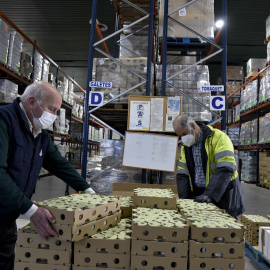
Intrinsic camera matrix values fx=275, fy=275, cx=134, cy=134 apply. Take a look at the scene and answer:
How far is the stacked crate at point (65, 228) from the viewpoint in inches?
69.3

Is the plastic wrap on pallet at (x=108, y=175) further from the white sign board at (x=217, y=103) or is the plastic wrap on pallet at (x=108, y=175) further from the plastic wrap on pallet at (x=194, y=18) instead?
the plastic wrap on pallet at (x=194, y=18)

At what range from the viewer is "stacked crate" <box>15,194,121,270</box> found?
1.76 m

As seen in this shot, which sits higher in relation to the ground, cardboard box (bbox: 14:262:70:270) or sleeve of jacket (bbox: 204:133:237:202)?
sleeve of jacket (bbox: 204:133:237:202)

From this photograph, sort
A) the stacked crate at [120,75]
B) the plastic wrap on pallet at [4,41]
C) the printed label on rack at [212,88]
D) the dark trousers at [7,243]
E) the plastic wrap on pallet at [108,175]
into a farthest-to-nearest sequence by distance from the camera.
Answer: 1. the plastic wrap on pallet at [4,41]
2. the plastic wrap on pallet at [108,175]
3. the stacked crate at [120,75]
4. the printed label on rack at [212,88]
5. the dark trousers at [7,243]

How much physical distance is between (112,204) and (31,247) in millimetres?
633

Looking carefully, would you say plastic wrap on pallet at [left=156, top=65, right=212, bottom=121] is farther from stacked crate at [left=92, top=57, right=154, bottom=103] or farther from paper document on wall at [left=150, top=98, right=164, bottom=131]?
paper document on wall at [left=150, top=98, right=164, bottom=131]

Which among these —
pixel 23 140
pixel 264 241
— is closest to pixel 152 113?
pixel 264 241

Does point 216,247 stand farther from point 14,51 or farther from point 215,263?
point 14,51

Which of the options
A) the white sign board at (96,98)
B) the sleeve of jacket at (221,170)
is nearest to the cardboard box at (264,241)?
the sleeve of jacket at (221,170)

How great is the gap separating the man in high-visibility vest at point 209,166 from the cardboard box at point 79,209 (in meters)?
1.18

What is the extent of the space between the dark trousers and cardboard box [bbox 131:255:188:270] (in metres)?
1.05

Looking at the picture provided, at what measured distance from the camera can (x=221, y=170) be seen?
2.89 metres

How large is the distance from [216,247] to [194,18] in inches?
183

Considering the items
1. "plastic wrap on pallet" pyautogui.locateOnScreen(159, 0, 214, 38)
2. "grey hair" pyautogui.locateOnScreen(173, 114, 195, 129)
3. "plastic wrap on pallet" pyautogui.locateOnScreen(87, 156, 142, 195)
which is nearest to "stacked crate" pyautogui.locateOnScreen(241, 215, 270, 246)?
"grey hair" pyautogui.locateOnScreen(173, 114, 195, 129)
